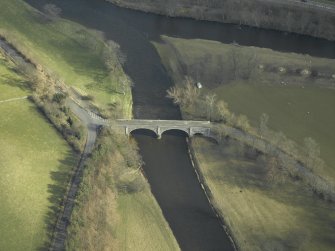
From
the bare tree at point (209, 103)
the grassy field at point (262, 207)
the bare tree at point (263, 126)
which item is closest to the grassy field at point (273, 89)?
the bare tree at point (263, 126)

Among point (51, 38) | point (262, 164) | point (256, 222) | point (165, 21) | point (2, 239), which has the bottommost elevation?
point (2, 239)

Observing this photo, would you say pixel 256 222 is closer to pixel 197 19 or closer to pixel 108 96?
pixel 108 96

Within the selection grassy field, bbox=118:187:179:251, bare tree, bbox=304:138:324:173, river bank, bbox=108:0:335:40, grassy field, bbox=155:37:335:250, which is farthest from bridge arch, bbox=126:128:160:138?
river bank, bbox=108:0:335:40

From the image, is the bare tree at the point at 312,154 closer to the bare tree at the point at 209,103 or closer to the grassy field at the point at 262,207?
the grassy field at the point at 262,207

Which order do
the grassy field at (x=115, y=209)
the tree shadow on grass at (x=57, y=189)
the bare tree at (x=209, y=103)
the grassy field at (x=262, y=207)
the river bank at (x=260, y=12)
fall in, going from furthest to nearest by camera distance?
the river bank at (x=260, y=12), the bare tree at (x=209, y=103), the grassy field at (x=262, y=207), the tree shadow on grass at (x=57, y=189), the grassy field at (x=115, y=209)

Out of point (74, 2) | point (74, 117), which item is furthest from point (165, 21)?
point (74, 117)

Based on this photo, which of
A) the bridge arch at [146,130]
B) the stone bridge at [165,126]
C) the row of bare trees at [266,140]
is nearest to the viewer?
the row of bare trees at [266,140]

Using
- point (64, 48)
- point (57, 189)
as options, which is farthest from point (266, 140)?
point (64, 48)
